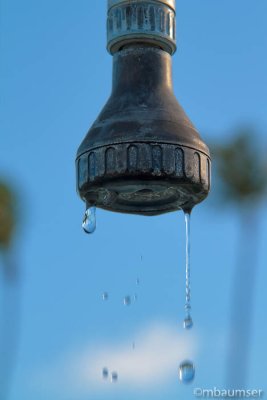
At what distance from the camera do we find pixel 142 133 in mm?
2422

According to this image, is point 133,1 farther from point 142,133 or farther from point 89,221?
point 89,221

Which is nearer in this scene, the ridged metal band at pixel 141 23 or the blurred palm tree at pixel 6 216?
the ridged metal band at pixel 141 23

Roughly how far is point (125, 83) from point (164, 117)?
0.14 m

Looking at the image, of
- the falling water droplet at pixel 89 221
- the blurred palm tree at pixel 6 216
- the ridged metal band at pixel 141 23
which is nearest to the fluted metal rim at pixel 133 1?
the ridged metal band at pixel 141 23

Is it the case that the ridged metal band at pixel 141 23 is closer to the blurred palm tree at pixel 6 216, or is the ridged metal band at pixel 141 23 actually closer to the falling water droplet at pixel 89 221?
the falling water droplet at pixel 89 221

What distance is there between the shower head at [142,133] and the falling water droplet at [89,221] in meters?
0.03

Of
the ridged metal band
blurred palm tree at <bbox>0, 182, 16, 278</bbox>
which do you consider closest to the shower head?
the ridged metal band

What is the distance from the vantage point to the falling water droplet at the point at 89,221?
2.65 m

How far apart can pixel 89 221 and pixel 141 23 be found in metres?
0.51

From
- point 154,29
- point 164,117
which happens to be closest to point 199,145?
point 164,117

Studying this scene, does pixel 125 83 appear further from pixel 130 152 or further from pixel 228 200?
pixel 228 200

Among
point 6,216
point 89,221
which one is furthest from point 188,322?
point 6,216

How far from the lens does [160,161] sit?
7.91 feet

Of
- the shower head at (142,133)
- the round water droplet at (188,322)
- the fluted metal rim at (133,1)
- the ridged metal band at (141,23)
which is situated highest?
the fluted metal rim at (133,1)
